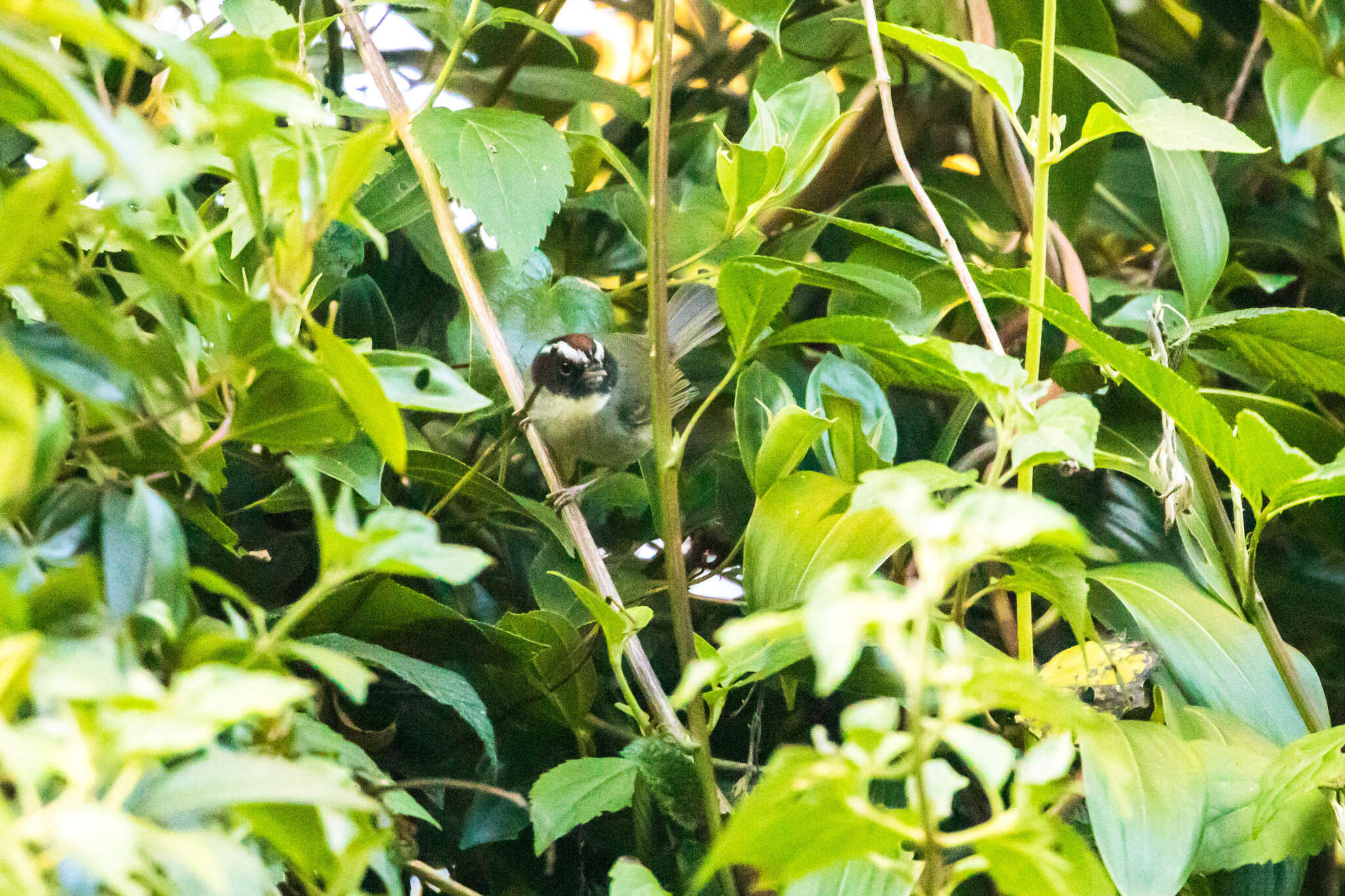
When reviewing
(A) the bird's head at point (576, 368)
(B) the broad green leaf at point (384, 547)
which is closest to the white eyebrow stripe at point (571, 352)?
(A) the bird's head at point (576, 368)

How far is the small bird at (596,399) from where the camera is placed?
114cm

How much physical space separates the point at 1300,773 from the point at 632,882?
0.33 meters

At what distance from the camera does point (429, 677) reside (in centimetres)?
57

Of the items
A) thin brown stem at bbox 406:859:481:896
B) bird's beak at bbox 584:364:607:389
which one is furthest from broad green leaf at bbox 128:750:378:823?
bird's beak at bbox 584:364:607:389

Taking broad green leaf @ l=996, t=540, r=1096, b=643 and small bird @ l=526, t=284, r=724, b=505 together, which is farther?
small bird @ l=526, t=284, r=724, b=505

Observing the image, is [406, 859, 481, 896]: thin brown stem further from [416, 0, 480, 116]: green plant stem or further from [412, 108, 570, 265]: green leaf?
[416, 0, 480, 116]: green plant stem

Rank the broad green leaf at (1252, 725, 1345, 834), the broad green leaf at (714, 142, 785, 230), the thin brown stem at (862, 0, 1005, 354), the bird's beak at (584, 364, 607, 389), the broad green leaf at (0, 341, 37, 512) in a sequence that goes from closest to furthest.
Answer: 1. the broad green leaf at (0, 341, 37, 512)
2. the broad green leaf at (1252, 725, 1345, 834)
3. the thin brown stem at (862, 0, 1005, 354)
4. the broad green leaf at (714, 142, 785, 230)
5. the bird's beak at (584, 364, 607, 389)

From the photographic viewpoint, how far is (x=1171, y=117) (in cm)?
56

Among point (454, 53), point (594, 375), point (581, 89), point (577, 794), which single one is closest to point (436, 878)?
point (577, 794)

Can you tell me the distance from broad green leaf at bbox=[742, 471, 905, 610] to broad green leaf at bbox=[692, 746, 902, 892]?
0.84 feet

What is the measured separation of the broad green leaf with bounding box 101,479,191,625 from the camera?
0.34 metres

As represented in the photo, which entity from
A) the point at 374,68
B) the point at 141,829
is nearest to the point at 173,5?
the point at 374,68

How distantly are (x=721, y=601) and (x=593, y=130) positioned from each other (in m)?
0.40

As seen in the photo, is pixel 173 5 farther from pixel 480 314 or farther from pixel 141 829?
pixel 141 829
